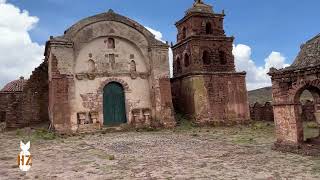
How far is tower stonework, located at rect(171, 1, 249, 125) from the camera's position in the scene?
71.1ft

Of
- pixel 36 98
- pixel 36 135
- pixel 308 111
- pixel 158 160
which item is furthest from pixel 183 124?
pixel 158 160

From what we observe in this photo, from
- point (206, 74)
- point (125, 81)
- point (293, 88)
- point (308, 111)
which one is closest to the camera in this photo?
point (293, 88)

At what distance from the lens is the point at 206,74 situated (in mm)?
21906

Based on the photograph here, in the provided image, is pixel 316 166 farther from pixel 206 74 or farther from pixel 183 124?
pixel 206 74

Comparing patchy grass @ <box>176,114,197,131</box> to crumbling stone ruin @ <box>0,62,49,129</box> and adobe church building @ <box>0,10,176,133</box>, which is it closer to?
adobe church building @ <box>0,10,176,133</box>

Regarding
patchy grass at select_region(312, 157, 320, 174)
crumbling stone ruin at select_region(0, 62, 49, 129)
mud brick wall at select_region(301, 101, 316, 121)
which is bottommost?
patchy grass at select_region(312, 157, 320, 174)

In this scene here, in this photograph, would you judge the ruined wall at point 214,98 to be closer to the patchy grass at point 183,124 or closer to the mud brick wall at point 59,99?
the patchy grass at point 183,124

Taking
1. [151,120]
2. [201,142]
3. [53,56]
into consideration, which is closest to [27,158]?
[201,142]

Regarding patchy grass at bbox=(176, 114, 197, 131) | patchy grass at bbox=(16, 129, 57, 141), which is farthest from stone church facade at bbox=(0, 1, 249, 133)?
patchy grass at bbox=(16, 129, 57, 141)

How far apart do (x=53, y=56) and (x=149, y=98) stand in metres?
5.98

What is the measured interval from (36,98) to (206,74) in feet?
35.0

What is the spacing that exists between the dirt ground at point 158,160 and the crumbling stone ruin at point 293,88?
770mm

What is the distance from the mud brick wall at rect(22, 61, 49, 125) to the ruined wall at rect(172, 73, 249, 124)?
8.63m

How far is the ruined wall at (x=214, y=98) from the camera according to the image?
21.5 m
